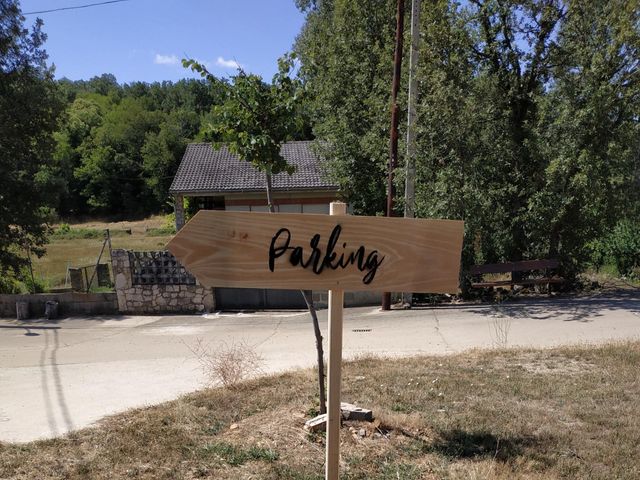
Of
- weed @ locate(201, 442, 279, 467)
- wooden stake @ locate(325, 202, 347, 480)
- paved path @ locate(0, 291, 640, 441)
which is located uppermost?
wooden stake @ locate(325, 202, 347, 480)

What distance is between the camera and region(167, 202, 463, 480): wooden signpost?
254 centimetres

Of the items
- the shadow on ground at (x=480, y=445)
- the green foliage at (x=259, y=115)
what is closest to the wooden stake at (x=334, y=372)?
the shadow on ground at (x=480, y=445)

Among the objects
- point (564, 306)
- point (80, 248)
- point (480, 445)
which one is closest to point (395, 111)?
point (564, 306)

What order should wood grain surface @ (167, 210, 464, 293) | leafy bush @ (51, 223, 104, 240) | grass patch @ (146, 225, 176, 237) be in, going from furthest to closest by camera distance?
leafy bush @ (51, 223, 104, 240) → grass patch @ (146, 225, 176, 237) → wood grain surface @ (167, 210, 464, 293)

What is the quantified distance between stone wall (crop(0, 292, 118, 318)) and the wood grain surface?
12.7m

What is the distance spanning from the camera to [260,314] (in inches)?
537

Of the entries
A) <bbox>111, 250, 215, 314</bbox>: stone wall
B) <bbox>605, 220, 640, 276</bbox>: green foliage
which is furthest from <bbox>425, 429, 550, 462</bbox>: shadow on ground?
<bbox>605, 220, 640, 276</bbox>: green foliage

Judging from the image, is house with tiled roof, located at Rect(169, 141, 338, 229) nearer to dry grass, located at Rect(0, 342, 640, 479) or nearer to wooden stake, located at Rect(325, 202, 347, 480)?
dry grass, located at Rect(0, 342, 640, 479)

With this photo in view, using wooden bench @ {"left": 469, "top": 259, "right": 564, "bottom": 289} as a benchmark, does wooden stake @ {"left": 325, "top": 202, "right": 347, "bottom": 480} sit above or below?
above

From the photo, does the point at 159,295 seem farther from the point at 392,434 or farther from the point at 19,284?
the point at 392,434

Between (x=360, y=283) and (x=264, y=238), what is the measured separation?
53 centimetres

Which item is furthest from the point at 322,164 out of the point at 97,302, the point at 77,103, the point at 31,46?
the point at 77,103

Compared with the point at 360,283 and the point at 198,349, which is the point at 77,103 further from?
the point at 360,283

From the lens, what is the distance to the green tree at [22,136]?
50.0ft
